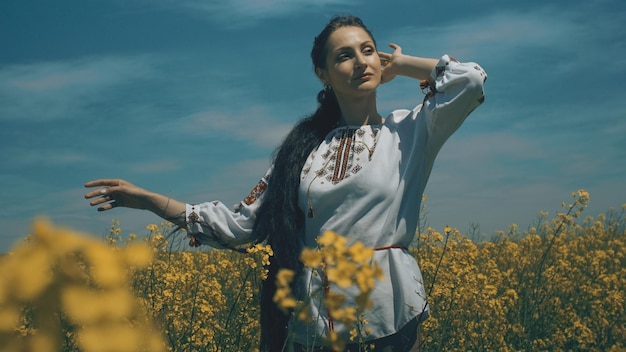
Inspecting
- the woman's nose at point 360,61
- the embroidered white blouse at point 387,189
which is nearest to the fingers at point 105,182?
the embroidered white blouse at point 387,189

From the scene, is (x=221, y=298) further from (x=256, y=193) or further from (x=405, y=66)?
(x=405, y=66)

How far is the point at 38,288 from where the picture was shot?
524mm

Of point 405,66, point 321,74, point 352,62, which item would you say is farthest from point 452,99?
point 321,74

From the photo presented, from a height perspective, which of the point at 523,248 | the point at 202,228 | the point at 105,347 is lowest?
the point at 105,347

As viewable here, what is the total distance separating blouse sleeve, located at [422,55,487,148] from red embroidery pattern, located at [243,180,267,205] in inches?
36.6

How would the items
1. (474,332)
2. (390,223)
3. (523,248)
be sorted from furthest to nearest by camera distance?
(523,248)
(474,332)
(390,223)

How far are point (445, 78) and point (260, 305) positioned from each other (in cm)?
143

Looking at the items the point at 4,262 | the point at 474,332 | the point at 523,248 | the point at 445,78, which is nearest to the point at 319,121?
the point at 445,78

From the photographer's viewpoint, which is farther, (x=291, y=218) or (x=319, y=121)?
(x=319, y=121)

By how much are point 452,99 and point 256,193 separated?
1.13 m

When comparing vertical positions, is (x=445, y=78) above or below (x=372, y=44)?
below

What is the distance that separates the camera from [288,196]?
9.93ft

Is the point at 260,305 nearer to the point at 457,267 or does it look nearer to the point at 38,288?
the point at 457,267

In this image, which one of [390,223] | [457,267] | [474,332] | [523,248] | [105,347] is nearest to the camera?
[105,347]
